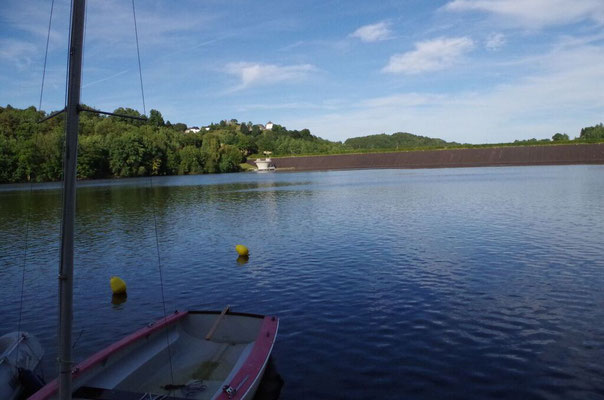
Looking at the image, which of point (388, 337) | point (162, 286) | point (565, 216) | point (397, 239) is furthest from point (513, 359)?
point (565, 216)

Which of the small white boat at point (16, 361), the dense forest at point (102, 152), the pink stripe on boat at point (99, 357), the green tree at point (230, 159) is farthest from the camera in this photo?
the green tree at point (230, 159)

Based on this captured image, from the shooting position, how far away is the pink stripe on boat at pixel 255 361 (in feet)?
27.0

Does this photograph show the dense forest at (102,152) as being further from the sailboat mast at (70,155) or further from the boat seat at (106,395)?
the sailboat mast at (70,155)

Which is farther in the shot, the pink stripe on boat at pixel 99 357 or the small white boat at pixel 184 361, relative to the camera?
the small white boat at pixel 184 361

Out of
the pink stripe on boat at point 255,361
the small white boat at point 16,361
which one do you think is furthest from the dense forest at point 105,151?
the pink stripe on boat at point 255,361

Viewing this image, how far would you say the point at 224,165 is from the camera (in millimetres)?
178875

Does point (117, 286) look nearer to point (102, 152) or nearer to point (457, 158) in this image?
point (102, 152)

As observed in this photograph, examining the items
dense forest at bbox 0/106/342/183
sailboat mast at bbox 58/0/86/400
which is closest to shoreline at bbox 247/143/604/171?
dense forest at bbox 0/106/342/183

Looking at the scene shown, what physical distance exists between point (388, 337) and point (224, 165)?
562 feet

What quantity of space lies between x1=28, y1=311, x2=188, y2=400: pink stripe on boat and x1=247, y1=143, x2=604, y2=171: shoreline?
123m

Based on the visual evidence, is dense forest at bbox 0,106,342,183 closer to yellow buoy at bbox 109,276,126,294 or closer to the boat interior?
yellow buoy at bbox 109,276,126,294

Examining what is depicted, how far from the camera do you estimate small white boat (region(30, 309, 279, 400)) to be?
828 centimetres

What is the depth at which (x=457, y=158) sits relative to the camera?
136 m

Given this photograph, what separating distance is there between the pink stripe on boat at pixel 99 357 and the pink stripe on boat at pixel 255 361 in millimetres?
2585
